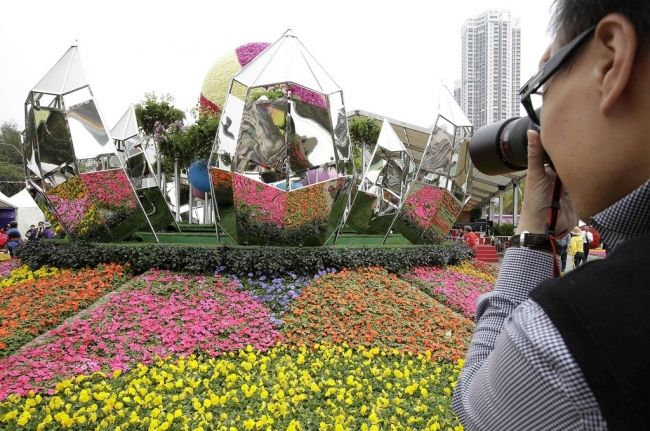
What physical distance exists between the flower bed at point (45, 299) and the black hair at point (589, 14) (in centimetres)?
512

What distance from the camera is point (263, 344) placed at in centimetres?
473

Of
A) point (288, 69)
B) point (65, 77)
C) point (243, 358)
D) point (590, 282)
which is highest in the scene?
point (65, 77)

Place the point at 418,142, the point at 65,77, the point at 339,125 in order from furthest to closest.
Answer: the point at 418,142, the point at 65,77, the point at 339,125

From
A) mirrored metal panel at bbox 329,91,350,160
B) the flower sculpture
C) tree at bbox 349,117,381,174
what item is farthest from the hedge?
tree at bbox 349,117,381,174

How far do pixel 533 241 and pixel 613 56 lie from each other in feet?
1.37

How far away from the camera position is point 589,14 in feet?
2.42

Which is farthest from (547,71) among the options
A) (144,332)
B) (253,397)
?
(144,332)

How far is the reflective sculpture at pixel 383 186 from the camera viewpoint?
1023 centimetres

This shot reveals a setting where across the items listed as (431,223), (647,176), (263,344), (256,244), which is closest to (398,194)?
(431,223)

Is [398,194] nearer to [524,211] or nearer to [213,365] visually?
[213,365]

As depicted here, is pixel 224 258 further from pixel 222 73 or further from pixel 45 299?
pixel 222 73

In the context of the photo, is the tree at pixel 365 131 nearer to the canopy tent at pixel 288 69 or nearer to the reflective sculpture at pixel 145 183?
the reflective sculpture at pixel 145 183

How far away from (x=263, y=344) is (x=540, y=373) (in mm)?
4332

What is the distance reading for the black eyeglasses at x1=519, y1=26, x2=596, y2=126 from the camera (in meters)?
0.74
